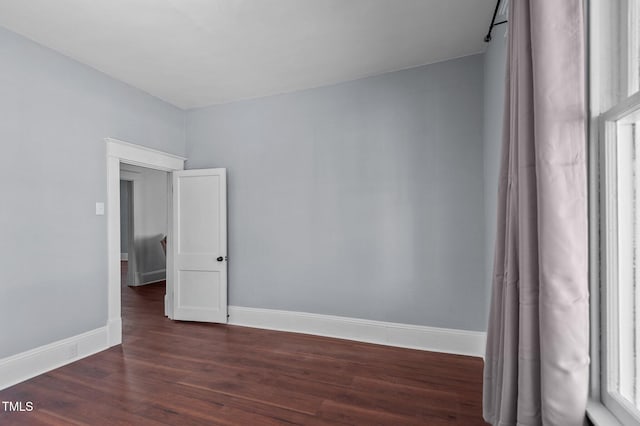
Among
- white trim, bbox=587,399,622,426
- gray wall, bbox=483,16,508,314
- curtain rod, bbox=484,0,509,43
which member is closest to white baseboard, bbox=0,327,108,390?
white trim, bbox=587,399,622,426

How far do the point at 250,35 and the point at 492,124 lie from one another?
2.29m

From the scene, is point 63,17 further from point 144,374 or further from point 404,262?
point 404,262

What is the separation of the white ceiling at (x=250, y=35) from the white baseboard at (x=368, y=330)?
285cm

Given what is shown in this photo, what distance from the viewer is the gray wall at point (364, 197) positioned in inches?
127

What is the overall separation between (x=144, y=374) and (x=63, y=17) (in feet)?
10.1

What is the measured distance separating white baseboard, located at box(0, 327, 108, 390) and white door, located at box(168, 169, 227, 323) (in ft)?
3.57

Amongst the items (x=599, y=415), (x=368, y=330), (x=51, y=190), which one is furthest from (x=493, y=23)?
(x=51, y=190)

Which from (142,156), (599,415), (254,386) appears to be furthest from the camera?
(142,156)

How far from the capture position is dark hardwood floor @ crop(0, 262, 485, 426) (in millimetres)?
2186

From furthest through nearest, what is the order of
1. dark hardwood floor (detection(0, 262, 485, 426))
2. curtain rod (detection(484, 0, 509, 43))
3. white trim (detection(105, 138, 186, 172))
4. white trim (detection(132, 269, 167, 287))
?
white trim (detection(132, 269, 167, 287)) → white trim (detection(105, 138, 186, 172)) → curtain rod (detection(484, 0, 509, 43)) → dark hardwood floor (detection(0, 262, 485, 426))

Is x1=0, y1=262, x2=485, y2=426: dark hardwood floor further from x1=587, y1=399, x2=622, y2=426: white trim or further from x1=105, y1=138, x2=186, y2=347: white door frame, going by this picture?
x1=587, y1=399, x2=622, y2=426: white trim

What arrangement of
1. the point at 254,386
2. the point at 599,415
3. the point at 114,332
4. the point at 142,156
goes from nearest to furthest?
the point at 599,415
the point at 254,386
the point at 114,332
the point at 142,156

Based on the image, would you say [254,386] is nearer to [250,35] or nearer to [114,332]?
[114,332]

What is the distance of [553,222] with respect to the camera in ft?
3.48
